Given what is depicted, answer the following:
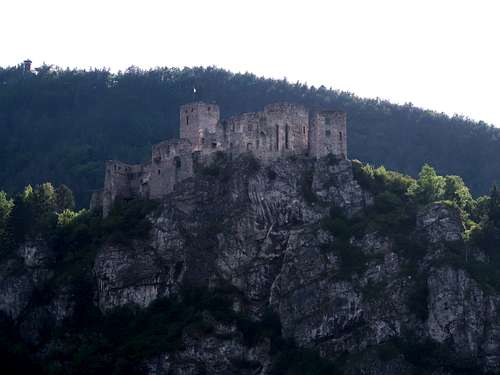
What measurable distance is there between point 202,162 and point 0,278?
68.5 feet

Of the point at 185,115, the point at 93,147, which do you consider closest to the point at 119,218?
the point at 185,115

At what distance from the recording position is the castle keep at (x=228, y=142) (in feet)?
365

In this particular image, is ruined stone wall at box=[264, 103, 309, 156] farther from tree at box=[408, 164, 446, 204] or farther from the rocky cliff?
tree at box=[408, 164, 446, 204]

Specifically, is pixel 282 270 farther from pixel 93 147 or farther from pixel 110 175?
pixel 93 147

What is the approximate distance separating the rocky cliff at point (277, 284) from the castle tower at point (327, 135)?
1.47 m

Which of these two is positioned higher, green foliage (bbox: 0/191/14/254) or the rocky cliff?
green foliage (bbox: 0/191/14/254)

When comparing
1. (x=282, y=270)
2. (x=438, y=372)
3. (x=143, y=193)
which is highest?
(x=143, y=193)

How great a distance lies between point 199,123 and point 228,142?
4.16 m

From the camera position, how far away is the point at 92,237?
379ft

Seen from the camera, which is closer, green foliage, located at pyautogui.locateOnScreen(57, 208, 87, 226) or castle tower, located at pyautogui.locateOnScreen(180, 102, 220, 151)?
castle tower, located at pyautogui.locateOnScreen(180, 102, 220, 151)

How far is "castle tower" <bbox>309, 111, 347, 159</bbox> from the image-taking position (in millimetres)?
112688

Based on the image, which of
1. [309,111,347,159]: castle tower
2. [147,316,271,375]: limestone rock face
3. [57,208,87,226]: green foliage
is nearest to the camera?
[147,316,271,375]: limestone rock face

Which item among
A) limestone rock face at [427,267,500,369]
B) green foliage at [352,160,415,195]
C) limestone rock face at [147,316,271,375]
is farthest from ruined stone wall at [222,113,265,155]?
limestone rock face at [427,267,500,369]

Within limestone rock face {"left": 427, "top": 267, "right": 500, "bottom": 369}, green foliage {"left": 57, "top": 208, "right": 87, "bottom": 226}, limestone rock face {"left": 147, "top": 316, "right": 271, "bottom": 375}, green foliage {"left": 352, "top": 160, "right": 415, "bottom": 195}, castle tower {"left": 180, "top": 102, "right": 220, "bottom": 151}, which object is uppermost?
castle tower {"left": 180, "top": 102, "right": 220, "bottom": 151}
